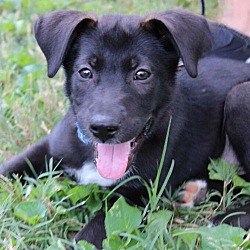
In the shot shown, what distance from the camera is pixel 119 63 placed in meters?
2.82

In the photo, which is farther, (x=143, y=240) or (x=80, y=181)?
(x=80, y=181)

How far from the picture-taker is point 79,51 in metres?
2.95

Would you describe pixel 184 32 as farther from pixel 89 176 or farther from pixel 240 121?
pixel 89 176

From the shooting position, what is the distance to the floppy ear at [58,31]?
111 inches

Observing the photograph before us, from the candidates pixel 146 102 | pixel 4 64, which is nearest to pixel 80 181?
pixel 146 102

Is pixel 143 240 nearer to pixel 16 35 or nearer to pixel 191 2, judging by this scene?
pixel 16 35

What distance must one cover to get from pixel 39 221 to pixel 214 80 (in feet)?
3.97

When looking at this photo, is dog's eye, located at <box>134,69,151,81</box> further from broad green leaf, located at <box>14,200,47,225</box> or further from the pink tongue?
broad green leaf, located at <box>14,200,47,225</box>

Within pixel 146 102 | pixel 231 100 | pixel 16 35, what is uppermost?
pixel 146 102

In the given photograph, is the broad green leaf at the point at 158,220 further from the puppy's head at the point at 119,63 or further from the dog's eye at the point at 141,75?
the dog's eye at the point at 141,75

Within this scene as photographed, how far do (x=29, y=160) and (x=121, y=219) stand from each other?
2.75 ft

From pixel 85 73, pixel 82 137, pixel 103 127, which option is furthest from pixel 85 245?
pixel 85 73

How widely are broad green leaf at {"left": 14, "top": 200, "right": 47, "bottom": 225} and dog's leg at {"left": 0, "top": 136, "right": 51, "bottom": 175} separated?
0.49 metres

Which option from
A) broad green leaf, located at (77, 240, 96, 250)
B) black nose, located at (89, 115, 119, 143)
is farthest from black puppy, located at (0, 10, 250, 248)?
broad green leaf, located at (77, 240, 96, 250)
